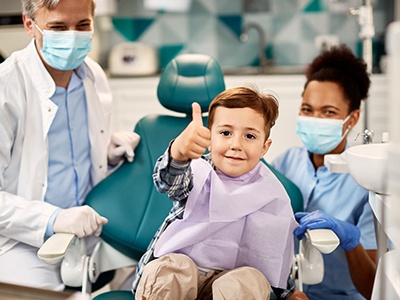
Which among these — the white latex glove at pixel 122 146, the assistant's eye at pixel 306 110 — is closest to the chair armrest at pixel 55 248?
the white latex glove at pixel 122 146

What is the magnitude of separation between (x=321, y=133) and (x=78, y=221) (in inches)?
36.6

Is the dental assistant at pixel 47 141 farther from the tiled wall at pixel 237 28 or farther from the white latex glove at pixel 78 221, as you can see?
the tiled wall at pixel 237 28

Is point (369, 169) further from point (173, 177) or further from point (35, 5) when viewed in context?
point (35, 5)

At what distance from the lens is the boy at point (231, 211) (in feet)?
5.89

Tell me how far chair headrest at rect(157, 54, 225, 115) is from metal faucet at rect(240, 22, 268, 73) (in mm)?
2318

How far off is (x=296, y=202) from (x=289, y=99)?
2041mm

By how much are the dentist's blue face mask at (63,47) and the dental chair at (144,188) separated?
0.33 meters

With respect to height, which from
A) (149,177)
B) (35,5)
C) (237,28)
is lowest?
(149,177)

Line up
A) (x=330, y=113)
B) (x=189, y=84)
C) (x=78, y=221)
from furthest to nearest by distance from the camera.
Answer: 1. (x=330, y=113)
2. (x=189, y=84)
3. (x=78, y=221)

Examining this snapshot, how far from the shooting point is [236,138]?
1.78 m

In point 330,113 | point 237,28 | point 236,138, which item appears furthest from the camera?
point 237,28

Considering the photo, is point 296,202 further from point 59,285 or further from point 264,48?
point 264,48

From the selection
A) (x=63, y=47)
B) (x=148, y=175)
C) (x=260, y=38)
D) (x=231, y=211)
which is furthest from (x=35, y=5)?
(x=260, y=38)

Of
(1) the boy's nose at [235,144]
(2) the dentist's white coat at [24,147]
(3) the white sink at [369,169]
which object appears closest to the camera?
(3) the white sink at [369,169]
